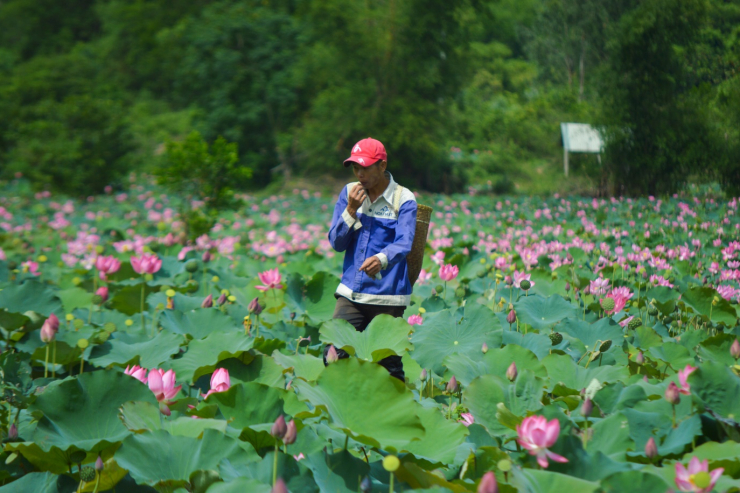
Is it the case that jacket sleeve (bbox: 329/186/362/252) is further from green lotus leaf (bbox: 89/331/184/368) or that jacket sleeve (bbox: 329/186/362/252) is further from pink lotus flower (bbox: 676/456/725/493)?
pink lotus flower (bbox: 676/456/725/493)

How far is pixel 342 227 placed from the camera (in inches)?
92.0

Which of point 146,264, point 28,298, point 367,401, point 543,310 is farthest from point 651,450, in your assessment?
point 28,298

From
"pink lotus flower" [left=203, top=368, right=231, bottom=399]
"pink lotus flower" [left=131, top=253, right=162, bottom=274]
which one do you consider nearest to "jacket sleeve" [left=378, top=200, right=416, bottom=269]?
"pink lotus flower" [left=203, top=368, right=231, bottom=399]

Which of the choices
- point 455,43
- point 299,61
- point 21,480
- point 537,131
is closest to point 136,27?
point 299,61

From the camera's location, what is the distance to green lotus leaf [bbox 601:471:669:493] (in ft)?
4.06

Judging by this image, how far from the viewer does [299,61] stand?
17.4m

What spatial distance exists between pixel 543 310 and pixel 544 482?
1.81 metres

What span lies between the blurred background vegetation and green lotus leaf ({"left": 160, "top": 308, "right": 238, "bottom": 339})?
366 centimetres

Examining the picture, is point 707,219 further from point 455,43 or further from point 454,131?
point 455,43

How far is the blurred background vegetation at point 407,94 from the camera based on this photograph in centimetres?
475

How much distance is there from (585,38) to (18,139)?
14.4 m

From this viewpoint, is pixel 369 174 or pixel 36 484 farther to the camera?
pixel 369 174

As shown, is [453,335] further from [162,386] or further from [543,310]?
[162,386]

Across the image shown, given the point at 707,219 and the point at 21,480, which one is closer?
the point at 21,480
